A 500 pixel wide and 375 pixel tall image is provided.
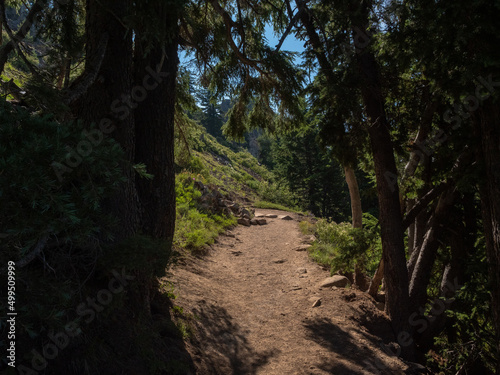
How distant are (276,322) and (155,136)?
3416 millimetres

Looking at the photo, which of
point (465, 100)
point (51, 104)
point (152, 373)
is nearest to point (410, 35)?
point (465, 100)

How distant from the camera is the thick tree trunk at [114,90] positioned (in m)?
3.11

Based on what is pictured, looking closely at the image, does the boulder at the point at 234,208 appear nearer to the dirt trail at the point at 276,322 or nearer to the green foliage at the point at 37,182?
the dirt trail at the point at 276,322

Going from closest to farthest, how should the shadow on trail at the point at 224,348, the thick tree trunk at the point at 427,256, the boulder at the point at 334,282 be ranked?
the shadow on trail at the point at 224,348 → the thick tree trunk at the point at 427,256 → the boulder at the point at 334,282

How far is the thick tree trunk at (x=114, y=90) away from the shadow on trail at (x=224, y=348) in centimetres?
182

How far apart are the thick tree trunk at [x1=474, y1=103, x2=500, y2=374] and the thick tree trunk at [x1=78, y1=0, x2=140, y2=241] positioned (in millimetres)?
3738

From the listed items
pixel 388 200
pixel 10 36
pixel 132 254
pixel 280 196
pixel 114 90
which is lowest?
pixel 132 254

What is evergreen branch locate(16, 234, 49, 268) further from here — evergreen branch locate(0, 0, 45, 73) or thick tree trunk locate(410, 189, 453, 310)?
thick tree trunk locate(410, 189, 453, 310)

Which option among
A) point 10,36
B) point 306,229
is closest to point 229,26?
point 10,36

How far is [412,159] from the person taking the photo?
16.9 ft

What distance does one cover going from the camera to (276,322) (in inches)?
193

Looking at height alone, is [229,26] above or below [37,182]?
above

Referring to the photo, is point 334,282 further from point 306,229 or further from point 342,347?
point 306,229

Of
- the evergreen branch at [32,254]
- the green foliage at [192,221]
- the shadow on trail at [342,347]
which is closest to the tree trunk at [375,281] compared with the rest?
the shadow on trail at [342,347]
